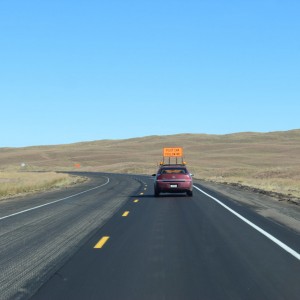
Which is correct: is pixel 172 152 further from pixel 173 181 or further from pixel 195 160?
pixel 195 160

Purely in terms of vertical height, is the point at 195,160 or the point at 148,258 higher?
the point at 195,160

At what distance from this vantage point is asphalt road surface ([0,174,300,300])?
302 inches

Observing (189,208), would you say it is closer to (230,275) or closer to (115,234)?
(115,234)

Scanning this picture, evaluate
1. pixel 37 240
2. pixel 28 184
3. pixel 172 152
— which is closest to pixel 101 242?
pixel 37 240

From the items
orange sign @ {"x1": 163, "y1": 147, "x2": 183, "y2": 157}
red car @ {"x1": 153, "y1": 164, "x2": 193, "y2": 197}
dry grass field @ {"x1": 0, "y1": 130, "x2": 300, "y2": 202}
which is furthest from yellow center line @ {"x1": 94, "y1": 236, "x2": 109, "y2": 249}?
dry grass field @ {"x1": 0, "y1": 130, "x2": 300, "y2": 202}

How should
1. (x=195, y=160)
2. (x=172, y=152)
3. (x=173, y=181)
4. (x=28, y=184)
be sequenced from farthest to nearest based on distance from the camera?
(x=195, y=160) → (x=172, y=152) → (x=28, y=184) → (x=173, y=181)

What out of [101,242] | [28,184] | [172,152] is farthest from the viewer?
[172,152]

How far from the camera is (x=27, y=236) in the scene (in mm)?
13258

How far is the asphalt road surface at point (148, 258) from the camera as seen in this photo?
7676 millimetres

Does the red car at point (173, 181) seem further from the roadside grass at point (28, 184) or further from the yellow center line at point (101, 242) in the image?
the yellow center line at point (101, 242)

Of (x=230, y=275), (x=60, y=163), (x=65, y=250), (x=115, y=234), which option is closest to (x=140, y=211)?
(x=115, y=234)

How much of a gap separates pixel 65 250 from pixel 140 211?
30.2 ft

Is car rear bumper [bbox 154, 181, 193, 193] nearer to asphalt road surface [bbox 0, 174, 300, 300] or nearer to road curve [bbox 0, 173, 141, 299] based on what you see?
road curve [bbox 0, 173, 141, 299]

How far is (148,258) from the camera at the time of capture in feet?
33.4
